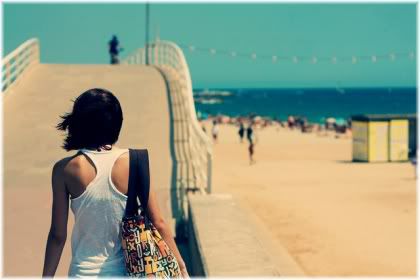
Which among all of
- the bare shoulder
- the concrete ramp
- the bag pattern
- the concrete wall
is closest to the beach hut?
the concrete ramp

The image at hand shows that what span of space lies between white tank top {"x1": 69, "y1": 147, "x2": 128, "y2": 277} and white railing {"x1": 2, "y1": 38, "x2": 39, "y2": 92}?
33.9ft

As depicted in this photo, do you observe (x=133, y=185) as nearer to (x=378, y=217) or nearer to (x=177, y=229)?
(x=177, y=229)

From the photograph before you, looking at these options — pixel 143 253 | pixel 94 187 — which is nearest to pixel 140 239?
pixel 143 253

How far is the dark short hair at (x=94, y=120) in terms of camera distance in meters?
2.59

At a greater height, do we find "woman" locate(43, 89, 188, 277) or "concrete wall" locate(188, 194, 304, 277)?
"woman" locate(43, 89, 188, 277)

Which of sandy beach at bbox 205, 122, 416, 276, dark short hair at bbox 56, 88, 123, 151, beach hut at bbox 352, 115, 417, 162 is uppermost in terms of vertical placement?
dark short hair at bbox 56, 88, 123, 151

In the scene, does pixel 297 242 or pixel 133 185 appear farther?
pixel 297 242

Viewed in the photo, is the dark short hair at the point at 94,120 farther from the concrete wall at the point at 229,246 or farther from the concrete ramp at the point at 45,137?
the concrete ramp at the point at 45,137

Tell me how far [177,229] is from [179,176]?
1123 millimetres

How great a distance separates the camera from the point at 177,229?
7.59 m

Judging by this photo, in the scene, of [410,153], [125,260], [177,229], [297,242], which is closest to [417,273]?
[297,242]

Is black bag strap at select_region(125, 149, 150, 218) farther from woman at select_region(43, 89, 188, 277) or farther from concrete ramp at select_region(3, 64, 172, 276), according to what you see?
concrete ramp at select_region(3, 64, 172, 276)

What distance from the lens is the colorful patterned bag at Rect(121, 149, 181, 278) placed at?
8.33 feet

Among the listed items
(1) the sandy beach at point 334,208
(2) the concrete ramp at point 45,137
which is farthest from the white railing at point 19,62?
(1) the sandy beach at point 334,208
